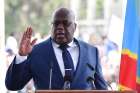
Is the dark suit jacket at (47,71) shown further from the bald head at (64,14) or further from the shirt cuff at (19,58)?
the bald head at (64,14)

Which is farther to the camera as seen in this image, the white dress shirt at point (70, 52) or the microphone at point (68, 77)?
the white dress shirt at point (70, 52)

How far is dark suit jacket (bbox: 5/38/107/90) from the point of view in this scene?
4227 millimetres

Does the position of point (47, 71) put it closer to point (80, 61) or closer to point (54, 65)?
point (54, 65)

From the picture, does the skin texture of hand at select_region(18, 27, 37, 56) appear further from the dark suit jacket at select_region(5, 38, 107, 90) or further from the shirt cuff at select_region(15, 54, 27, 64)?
the dark suit jacket at select_region(5, 38, 107, 90)

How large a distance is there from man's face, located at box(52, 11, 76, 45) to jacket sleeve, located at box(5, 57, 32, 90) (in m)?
0.31

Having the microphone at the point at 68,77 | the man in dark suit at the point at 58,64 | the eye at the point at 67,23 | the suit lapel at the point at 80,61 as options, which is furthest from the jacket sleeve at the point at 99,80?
the eye at the point at 67,23

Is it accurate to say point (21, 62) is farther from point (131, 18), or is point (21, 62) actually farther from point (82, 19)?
point (82, 19)

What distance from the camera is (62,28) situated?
13.7ft

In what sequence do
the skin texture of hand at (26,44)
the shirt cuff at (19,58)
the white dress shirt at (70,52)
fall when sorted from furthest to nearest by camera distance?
the white dress shirt at (70,52)
the shirt cuff at (19,58)
the skin texture of hand at (26,44)

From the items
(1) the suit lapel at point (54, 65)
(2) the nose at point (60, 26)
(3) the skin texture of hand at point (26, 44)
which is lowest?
(1) the suit lapel at point (54, 65)

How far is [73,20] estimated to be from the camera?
4.34 meters

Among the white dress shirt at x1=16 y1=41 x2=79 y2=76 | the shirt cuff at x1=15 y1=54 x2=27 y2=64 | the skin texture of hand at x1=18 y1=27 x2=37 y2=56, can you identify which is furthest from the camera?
the white dress shirt at x1=16 y1=41 x2=79 y2=76

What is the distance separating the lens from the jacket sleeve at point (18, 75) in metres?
4.24

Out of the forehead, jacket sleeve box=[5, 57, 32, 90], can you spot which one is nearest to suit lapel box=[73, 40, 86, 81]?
the forehead
